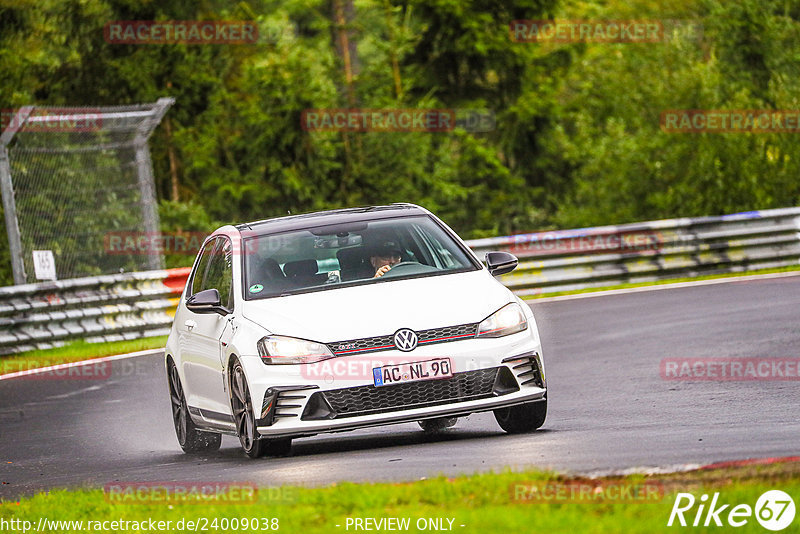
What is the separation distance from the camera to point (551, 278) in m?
22.3

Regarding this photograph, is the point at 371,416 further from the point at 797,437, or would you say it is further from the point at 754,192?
the point at 754,192

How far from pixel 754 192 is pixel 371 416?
18.8 m

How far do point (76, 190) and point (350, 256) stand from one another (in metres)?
11.2

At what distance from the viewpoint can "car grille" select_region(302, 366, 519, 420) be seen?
920 cm

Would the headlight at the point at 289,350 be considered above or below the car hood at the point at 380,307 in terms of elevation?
below

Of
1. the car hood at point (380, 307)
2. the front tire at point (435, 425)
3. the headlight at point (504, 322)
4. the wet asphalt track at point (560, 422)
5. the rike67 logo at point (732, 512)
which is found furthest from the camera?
the front tire at point (435, 425)

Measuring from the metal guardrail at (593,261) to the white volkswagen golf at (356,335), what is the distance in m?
9.86

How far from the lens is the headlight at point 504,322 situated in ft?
30.9

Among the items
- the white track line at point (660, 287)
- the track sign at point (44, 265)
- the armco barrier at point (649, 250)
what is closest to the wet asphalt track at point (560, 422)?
the white track line at point (660, 287)

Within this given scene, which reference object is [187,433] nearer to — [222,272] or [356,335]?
[222,272]

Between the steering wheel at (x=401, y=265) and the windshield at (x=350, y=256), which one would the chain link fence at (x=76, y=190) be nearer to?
the windshield at (x=350, y=256)

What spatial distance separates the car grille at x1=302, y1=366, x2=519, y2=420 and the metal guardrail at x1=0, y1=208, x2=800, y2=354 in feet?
38.2

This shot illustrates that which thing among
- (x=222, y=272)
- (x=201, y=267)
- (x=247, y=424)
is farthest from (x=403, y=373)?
(x=201, y=267)

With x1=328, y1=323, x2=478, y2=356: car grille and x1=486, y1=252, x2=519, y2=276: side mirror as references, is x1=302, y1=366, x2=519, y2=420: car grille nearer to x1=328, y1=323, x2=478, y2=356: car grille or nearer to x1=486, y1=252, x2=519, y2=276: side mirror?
x1=328, y1=323, x2=478, y2=356: car grille
